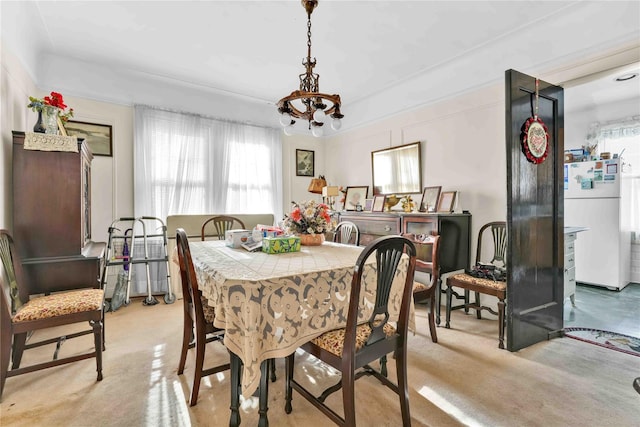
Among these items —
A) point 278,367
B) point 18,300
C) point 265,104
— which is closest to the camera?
point 18,300

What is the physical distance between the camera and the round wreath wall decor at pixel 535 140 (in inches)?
98.1

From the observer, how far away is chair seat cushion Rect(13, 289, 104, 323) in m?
1.93

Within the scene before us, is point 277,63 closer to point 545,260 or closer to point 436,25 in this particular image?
A: point 436,25

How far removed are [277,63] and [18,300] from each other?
3.23m

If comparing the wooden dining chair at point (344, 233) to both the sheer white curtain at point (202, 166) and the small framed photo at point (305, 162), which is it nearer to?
the sheer white curtain at point (202, 166)

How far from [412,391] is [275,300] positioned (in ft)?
3.98

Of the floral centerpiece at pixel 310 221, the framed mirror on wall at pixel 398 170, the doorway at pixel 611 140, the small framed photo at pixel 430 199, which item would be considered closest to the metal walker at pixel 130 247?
the floral centerpiece at pixel 310 221

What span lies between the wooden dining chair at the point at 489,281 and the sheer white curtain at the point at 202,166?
305 cm

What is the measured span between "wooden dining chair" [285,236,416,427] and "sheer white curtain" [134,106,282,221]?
3374 mm

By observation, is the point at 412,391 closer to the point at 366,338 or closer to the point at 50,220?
the point at 366,338

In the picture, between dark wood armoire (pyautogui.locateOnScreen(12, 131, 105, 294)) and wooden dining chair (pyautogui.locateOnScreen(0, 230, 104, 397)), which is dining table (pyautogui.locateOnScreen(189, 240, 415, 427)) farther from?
dark wood armoire (pyautogui.locateOnScreen(12, 131, 105, 294))

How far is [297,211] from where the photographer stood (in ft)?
7.97

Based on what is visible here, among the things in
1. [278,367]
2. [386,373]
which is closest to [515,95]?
[386,373]

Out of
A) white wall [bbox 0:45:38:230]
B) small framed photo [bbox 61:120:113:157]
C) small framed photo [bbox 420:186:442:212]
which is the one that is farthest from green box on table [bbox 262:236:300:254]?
small framed photo [bbox 61:120:113:157]
